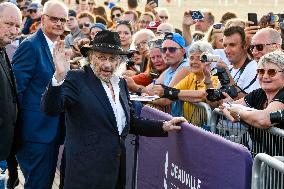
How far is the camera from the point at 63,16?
7.14m

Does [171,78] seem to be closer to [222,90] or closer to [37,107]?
[222,90]

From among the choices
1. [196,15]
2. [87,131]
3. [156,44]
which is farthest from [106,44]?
[196,15]

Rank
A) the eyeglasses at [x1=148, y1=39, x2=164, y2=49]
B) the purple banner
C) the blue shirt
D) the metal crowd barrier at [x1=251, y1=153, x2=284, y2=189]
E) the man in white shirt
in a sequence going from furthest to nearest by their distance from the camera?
the eyeglasses at [x1=148, y1=39, x2=164, y2=49], the blue shirt, the man in white shirt, the purple banner, the metal crowd barrier at [x1=251, y1=153, x2=284, y2=189]

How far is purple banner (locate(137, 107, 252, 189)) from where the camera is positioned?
5086 mm

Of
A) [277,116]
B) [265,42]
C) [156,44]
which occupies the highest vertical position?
[265,42]

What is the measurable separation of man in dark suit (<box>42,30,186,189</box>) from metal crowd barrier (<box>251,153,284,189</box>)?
131 cm

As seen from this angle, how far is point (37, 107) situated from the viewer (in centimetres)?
678

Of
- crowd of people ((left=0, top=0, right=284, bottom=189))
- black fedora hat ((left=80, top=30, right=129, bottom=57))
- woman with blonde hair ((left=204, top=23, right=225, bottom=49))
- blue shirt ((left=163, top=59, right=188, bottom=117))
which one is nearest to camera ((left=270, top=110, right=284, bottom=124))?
crowd of people ((left=0, top=0, right=284, bottom=189))

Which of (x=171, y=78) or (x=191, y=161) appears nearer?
(x=191, y=161)

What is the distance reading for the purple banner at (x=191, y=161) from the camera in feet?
16.7

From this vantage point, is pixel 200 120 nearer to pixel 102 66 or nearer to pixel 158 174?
pixel 158 174

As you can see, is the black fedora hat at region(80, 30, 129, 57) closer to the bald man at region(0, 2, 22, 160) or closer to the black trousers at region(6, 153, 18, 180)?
the bald man at region(0, 2, 22, 160)

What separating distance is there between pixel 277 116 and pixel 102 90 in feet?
4.68

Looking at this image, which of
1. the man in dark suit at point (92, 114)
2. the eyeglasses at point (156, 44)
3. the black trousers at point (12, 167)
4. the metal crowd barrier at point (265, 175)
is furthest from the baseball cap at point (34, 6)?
the metal crowd barrier at point (265, 175)
